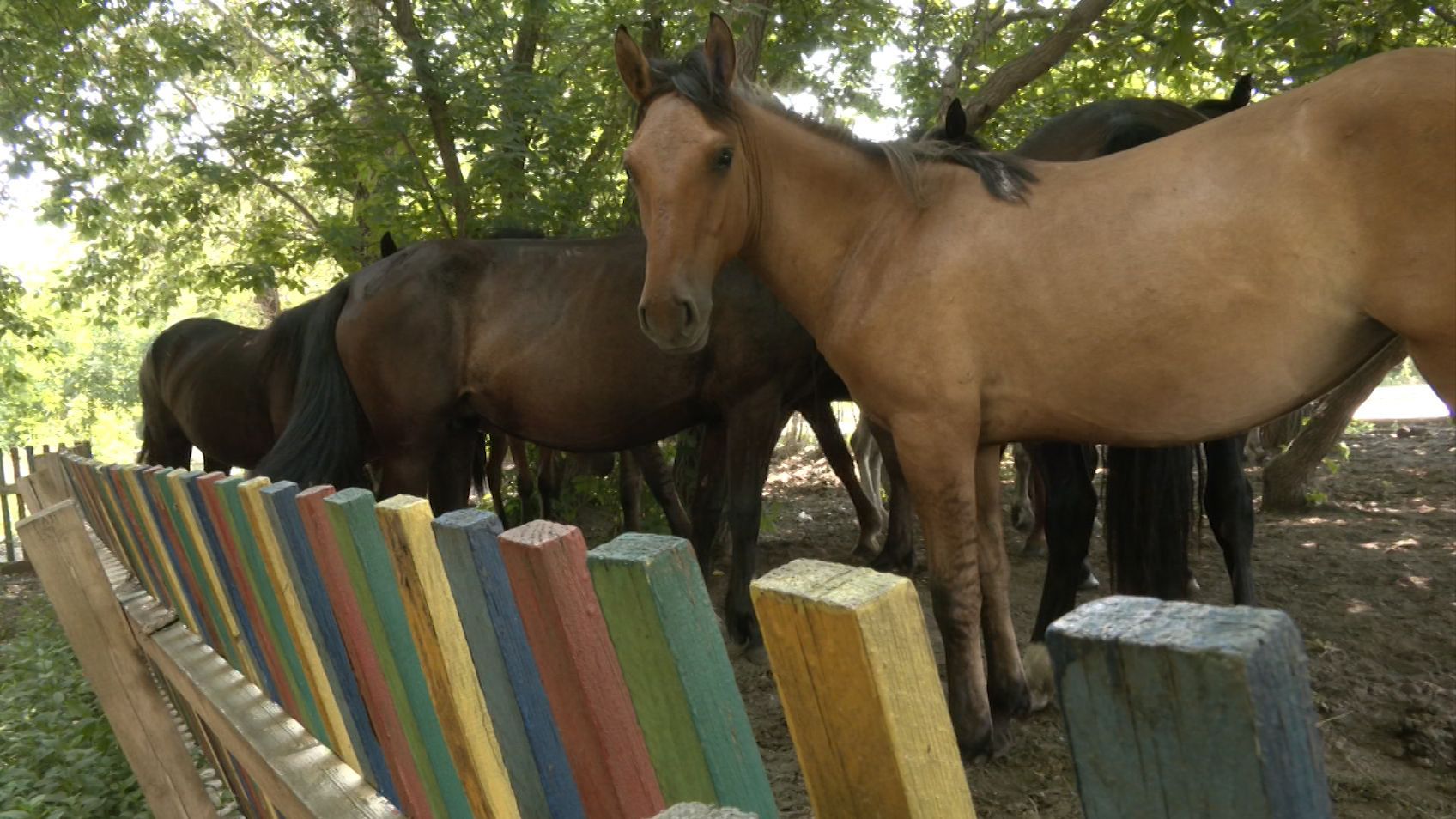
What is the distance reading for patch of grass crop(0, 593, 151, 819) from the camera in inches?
129

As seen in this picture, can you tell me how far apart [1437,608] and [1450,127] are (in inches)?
120

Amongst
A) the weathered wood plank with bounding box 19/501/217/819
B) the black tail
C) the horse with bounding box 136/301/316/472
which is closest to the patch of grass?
the weathered wood plank with bounding box 19/501/217/819

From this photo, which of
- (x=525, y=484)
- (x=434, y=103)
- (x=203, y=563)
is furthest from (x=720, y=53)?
(x=525, y=484)

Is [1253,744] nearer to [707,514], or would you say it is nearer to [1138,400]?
[1138,400]

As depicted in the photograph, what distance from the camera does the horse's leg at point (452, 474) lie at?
5.18 metres

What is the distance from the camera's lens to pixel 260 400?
21.4ft

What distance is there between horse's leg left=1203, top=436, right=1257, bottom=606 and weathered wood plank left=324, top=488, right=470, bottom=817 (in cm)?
313

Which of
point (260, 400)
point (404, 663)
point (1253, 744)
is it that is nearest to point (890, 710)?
point (1253, 744)

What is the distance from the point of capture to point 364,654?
5.32ft

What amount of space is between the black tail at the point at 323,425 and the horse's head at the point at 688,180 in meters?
2.38

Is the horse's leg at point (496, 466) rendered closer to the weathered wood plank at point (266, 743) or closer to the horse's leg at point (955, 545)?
the weathered wood plank at point (266, 743)

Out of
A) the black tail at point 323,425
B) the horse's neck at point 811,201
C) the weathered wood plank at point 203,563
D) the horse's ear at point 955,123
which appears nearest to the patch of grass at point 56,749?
the weathered wood plank at point 203,563

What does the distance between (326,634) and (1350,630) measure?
4.04m

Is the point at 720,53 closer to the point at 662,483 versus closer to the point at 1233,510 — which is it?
the point at 1233,510
